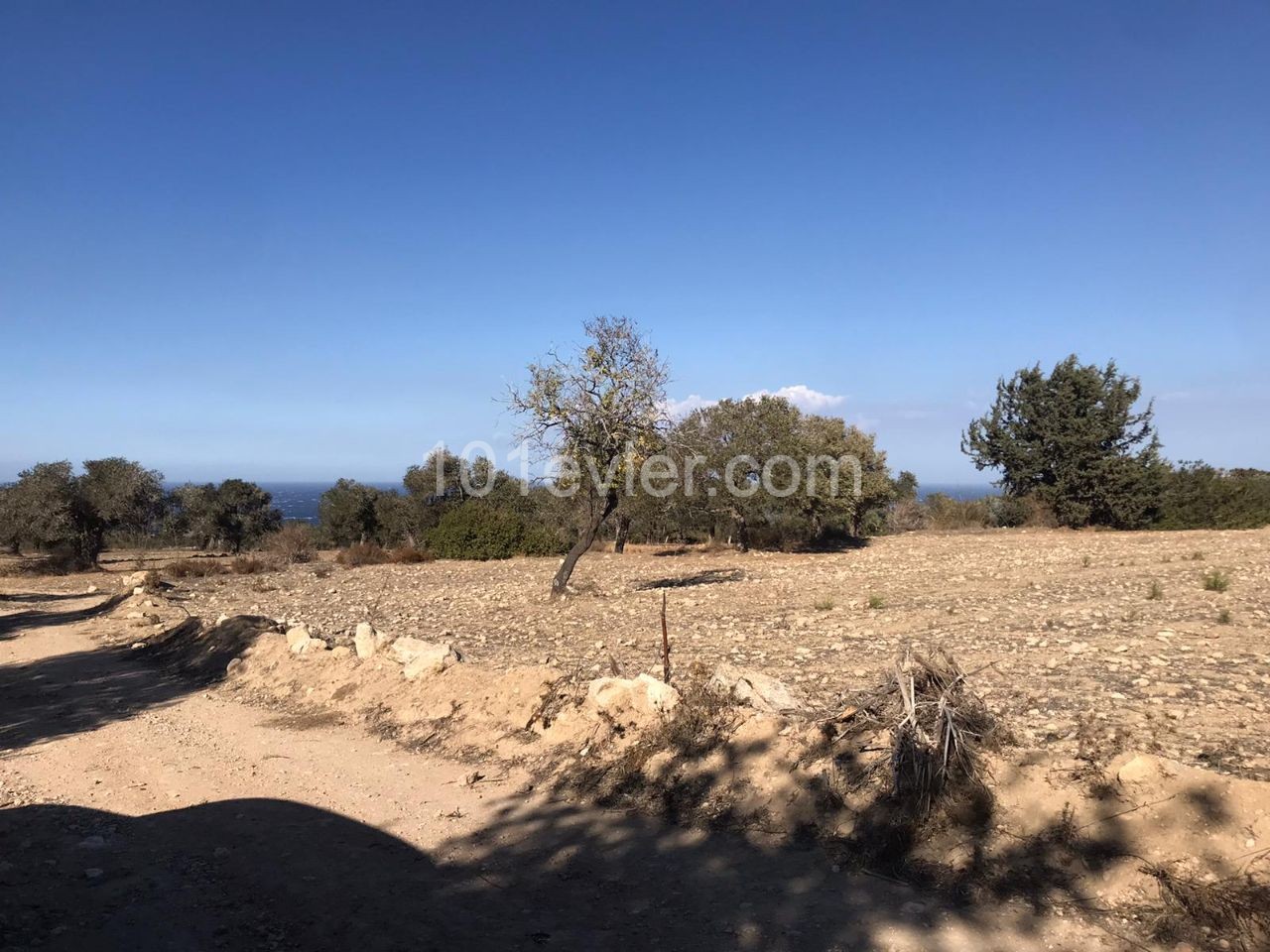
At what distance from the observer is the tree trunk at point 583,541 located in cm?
1761

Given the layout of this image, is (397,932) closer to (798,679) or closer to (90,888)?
(90,888)

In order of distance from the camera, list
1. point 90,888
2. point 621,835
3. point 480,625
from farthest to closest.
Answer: point 480,625 < point 621,835 < point 90,888

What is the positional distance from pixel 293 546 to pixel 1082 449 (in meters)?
35.8

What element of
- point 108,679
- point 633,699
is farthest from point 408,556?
point 633,699

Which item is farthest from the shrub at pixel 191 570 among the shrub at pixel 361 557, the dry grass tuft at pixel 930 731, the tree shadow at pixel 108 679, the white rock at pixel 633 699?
the dry grass tuft at pixel 930 731

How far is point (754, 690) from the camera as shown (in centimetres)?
736

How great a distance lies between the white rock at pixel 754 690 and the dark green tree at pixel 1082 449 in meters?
34.6

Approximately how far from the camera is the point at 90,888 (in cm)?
499

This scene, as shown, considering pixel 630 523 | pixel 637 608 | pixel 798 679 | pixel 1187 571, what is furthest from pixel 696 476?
pixel 798 679

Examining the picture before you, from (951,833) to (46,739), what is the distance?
352 inches

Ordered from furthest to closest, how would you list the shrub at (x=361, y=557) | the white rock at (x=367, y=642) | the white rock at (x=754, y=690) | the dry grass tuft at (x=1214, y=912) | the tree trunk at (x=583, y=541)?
the shrub at (x=361, y=557) < the tree trunk at (x=583, y=541) < the white rock at (x=367, y=642) < the white rock at (x=754, y=690) < the dry grass tuft at (x=1214, y=912)

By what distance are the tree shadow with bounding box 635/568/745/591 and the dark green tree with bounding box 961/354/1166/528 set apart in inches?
833

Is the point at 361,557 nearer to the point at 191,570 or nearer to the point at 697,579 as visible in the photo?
the point at 191,570

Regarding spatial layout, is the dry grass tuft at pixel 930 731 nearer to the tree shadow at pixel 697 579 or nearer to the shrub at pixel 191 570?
the tree shadow at pixel 697 579
